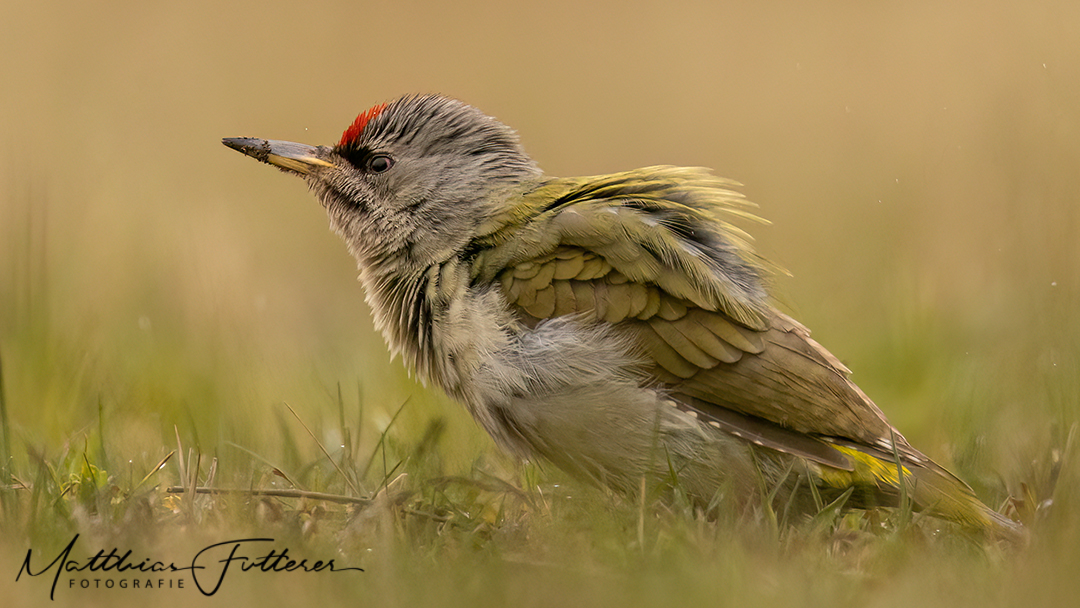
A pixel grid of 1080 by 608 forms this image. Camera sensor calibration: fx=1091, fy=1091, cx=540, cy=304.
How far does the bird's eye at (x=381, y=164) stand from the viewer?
4531mm

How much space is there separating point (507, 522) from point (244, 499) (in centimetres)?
82

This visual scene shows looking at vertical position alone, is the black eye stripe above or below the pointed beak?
above

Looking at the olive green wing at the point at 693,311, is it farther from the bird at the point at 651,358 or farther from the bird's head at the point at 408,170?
the bird's head at the point at 408,170

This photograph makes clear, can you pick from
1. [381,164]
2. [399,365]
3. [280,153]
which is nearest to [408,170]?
[381,164]

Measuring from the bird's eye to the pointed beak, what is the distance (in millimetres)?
184

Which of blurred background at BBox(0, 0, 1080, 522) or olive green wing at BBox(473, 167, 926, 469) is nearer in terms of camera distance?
olive green wing at BBox(473, 167, 926, 469)

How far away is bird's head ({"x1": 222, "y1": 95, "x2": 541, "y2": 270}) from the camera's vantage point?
428 cm

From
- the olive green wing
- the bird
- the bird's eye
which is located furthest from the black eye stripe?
the olive green wing

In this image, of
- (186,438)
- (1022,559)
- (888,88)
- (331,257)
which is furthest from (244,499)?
(888,88)

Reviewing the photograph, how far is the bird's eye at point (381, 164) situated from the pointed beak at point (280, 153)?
184 mm

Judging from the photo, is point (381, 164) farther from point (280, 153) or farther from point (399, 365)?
point (399, 365)

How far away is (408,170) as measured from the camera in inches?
176

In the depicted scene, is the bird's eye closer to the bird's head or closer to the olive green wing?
the bird's head

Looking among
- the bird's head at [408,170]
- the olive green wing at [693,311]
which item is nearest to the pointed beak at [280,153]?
the bird's head at [408,170]
